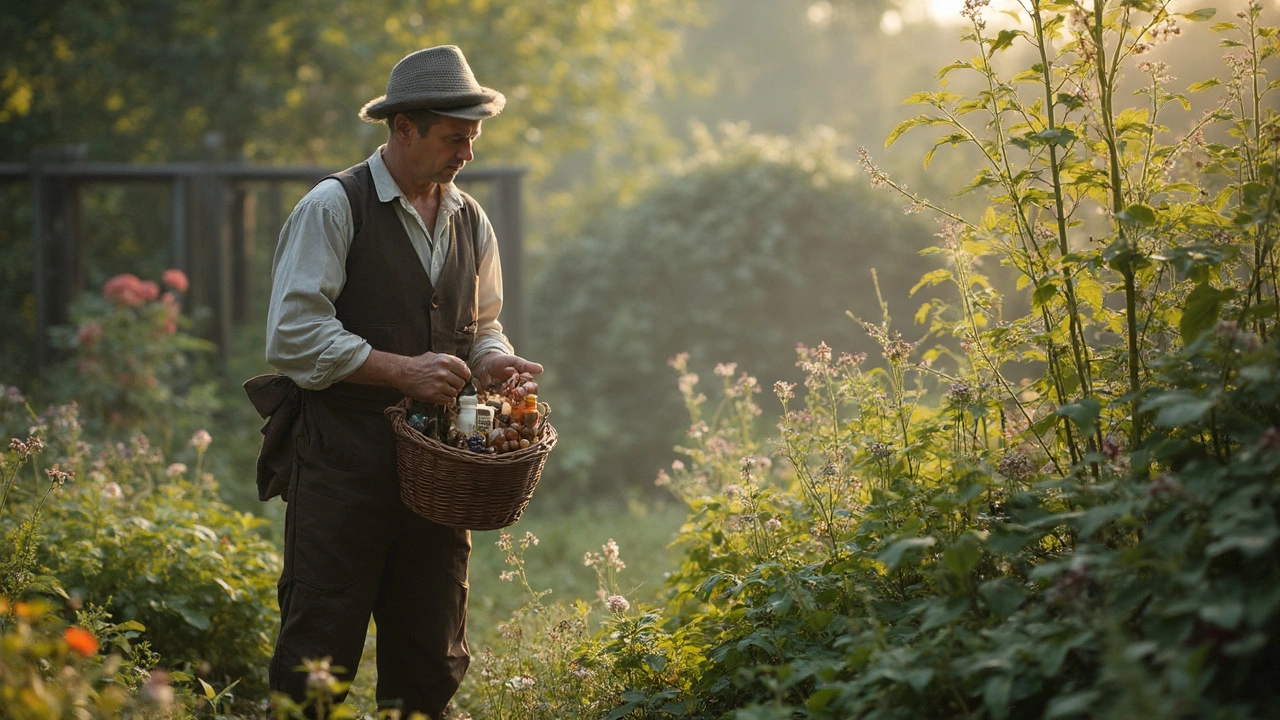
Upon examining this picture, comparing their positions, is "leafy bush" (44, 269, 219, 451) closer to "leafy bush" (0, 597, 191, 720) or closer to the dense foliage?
the dense foliage

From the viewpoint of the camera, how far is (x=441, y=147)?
3031 mm

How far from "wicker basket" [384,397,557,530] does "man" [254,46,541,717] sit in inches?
5.8

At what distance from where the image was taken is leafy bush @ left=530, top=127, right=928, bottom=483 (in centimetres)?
945

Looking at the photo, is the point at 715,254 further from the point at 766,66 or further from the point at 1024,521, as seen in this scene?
the point at 766,66

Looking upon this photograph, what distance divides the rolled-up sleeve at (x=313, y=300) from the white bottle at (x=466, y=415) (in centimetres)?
29

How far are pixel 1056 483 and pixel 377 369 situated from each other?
5.58 feet

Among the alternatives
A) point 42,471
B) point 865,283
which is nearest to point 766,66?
point 865,283

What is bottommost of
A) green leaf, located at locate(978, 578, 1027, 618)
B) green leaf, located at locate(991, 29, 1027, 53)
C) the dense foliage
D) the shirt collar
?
the dense foliage

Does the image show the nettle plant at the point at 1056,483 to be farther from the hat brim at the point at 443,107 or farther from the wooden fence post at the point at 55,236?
the wooden fence post at the point at 55,236

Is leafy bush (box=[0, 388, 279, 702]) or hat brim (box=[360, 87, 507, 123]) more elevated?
hat brim (box=[360, 87, 507, 123])

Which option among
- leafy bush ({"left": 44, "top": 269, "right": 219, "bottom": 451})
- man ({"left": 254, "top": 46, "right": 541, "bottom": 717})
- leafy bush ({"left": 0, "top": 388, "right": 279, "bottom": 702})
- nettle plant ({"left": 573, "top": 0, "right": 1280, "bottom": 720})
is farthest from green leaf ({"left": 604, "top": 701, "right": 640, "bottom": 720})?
leafy bush ({"left": 44, "top": 269, "right": 219, "bottom": 451})

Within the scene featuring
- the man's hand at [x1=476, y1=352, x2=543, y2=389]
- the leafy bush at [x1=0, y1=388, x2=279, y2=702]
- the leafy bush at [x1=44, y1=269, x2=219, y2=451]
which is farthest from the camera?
the leafy bush at [x1=44, y1=269, x2=219, y2=451]

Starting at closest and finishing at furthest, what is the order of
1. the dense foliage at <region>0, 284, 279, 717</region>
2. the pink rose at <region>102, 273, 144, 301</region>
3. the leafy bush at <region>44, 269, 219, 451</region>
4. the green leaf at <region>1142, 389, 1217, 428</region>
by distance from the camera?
the green leaf at <region>1142, 389, 1217, 428</region> → the dense foliage at <region>0, 284, 279, 717</region> → the leafy bush at <region>44, 269, 219, 451</region> → the pink rose at <region>102, 273, 144, 301</region>

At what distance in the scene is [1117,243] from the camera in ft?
8.12
